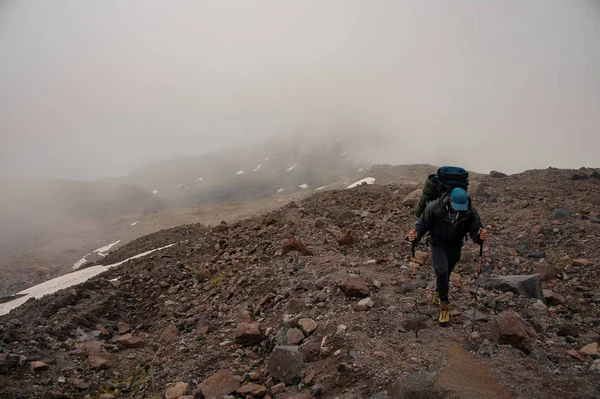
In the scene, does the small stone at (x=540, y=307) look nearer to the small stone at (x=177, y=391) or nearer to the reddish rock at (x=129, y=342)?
the small stone at (x=177, y=391)

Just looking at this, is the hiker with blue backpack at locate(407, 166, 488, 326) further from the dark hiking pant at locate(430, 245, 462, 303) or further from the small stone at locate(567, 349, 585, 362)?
the small stone at locate(567, 349, 585, 362)

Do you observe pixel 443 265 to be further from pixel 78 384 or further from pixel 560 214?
pixel 560 214

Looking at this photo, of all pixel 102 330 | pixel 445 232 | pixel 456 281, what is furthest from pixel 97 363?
pixel 456 281

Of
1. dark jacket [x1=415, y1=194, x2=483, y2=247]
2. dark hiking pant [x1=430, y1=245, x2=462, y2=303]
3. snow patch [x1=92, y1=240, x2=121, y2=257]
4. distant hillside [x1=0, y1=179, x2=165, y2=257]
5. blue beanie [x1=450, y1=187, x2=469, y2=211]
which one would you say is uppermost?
blue beanie [x1=450, y1=187, x2=469, y2=211]

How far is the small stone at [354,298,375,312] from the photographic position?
8125 mm

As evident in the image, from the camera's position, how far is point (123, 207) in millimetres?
90812

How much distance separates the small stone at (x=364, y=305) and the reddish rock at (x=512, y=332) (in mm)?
2386

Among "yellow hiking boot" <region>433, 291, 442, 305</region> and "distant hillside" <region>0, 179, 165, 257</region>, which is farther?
"distant hillside" <region>0, 179, 165, 257</region>

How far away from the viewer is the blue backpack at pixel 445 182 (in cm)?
757

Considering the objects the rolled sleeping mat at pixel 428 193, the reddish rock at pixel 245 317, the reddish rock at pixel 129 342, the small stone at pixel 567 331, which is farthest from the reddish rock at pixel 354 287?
the reddish rock at pixel 129 342

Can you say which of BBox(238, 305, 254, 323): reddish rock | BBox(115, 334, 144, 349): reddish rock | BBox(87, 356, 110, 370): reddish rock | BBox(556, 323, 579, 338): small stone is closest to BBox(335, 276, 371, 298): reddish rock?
BBox(238, 305, 254, 323): reddish rock

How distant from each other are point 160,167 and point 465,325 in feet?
678

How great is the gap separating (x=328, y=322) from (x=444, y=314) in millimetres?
2365

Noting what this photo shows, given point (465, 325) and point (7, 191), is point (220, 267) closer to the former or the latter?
point (465, 325)
